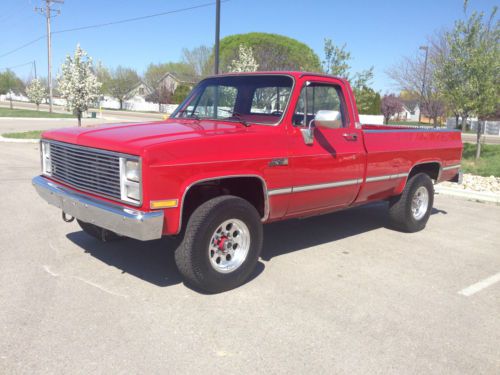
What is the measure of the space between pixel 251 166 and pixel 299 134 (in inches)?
30.1

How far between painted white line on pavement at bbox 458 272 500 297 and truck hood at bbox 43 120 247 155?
2649 millimetres

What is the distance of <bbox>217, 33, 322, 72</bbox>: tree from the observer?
101ft

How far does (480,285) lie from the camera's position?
15.5ft

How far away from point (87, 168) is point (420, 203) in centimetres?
479

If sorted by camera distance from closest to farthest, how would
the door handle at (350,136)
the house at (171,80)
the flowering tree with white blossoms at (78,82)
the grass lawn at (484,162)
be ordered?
the door handle at (350,136) → the grass lawn at (484,162) → the flowering tree with white blossoms at (78,82) → the house at (171,80)

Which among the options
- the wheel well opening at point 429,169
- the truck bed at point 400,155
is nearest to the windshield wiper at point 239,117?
the truck bed at point 400,155

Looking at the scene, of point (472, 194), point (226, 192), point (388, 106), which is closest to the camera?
point (226, 192)

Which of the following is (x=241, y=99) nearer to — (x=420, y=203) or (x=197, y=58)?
(x=420, y=203)

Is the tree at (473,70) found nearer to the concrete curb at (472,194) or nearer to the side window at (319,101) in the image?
the concrete curb at (472,194)

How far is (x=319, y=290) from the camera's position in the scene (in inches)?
173

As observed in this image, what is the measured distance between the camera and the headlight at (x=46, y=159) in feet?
15.9

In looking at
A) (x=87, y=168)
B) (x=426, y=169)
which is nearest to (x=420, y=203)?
(x=426, y=169)

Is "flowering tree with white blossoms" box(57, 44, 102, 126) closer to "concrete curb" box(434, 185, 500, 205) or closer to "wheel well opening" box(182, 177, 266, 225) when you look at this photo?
"concrete curb" box(434, 185, 500, 205)

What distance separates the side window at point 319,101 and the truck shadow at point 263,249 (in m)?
1.60
